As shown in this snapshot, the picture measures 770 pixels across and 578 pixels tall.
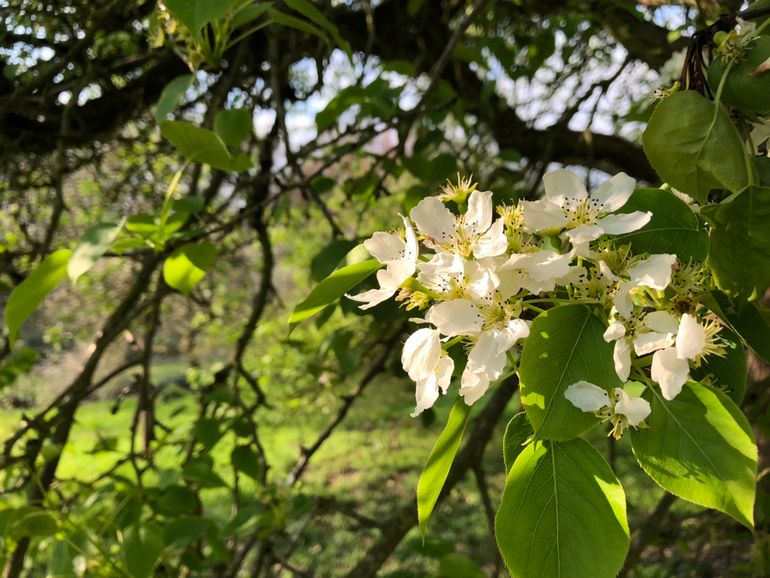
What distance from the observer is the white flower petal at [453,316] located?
17.6 inches

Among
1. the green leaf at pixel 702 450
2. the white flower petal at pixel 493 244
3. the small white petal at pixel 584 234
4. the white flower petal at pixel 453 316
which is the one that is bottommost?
the green leaf at pixel 702 450

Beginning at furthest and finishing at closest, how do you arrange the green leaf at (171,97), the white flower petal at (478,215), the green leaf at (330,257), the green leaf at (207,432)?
1. the green leaf at (207,432)
2. the green leaf at (330,257)
3. the green leaf at (171,97)
4. the white flower petal at (478,215)

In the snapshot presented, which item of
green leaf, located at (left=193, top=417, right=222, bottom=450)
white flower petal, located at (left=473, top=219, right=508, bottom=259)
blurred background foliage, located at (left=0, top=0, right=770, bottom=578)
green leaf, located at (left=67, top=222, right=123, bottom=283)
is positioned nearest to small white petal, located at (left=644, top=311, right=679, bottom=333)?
white flower petal, located at (left=473, top=219, right=508, bottom=259)

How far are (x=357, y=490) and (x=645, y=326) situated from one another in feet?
11.7

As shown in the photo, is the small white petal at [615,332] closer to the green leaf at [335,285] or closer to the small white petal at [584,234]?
the small white petal at [584,234]

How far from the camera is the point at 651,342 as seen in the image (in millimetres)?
412

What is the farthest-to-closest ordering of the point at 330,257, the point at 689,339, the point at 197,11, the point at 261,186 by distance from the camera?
the point at 261,186 → the point at 330,257 → the point at 197,11 → the point at 689,339

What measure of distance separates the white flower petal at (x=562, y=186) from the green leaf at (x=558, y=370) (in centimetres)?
12

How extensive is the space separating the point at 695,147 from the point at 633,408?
0.18 meters

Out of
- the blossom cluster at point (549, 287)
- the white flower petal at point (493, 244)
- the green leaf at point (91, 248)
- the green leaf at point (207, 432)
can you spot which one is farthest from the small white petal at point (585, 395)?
the green leaf at point (207, 432)

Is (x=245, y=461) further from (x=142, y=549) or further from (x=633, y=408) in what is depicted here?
(x=633, y=408)

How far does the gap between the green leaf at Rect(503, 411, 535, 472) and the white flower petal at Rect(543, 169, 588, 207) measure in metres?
0.17

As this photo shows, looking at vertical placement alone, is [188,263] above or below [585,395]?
above

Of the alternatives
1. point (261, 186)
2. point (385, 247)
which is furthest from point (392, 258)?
point (261, 186)
